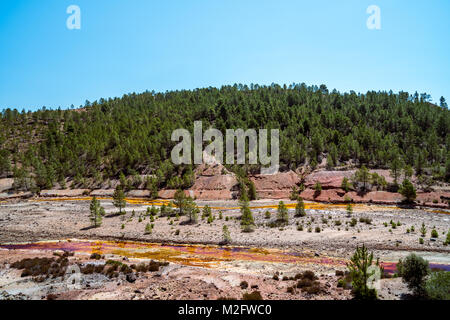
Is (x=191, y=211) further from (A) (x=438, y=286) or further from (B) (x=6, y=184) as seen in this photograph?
(B) (x=6, y=184)

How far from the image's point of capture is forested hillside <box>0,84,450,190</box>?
260ft

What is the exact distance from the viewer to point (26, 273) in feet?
82.1

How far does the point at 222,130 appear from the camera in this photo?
102 m

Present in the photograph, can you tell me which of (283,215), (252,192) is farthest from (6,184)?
(283,215)

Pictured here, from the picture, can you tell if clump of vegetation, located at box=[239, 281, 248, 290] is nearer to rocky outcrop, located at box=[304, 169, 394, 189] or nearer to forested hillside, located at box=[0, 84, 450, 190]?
rocky outcrop, located at box=[304, 169, 394, 189]

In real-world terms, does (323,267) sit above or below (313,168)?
below

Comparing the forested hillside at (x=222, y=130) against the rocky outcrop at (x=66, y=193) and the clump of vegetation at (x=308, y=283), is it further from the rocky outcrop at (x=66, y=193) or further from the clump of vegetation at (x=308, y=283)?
the clump of vegetation at (x=308, y=283)

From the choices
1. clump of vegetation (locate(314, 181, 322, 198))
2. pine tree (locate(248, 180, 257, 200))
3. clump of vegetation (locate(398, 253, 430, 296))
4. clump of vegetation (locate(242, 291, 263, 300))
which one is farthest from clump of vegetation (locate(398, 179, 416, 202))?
clump of vegetation (locate(242, 291, 263, 300))

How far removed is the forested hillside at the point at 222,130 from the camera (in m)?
79.4

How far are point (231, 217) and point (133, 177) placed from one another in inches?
1873

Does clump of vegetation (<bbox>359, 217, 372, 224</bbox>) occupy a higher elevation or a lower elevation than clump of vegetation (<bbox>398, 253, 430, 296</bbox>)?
lower

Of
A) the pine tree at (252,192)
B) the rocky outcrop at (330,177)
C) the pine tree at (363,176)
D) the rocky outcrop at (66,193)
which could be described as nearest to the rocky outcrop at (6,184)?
the rocky outcrop at (66,193)
